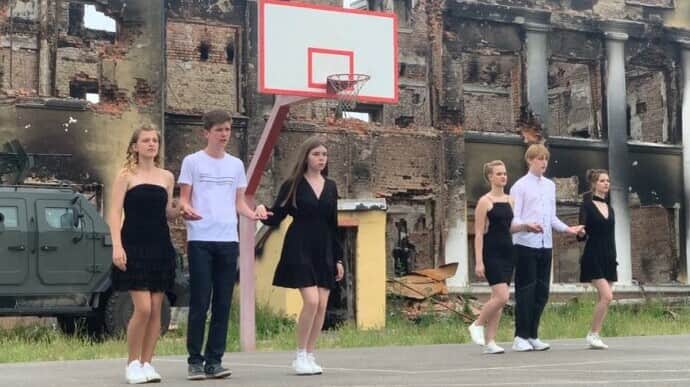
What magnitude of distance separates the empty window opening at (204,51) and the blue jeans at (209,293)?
18024 millimetres

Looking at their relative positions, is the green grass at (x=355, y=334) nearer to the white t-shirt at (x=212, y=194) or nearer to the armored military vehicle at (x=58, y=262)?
the armored military vehicle at (x=58, y=262)

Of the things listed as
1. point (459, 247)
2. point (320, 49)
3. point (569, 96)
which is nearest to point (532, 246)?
point (320, 49)

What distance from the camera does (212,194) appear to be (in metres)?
8.56

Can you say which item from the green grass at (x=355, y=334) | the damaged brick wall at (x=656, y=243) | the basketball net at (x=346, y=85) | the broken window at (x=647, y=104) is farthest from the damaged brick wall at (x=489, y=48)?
the basketball net at (x=346, y=85)

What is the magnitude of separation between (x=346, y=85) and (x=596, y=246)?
530 centimetres

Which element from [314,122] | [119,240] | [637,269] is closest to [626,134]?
[637,269]

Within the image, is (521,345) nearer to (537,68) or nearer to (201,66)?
(201,66)

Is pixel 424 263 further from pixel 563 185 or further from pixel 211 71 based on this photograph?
pixel 211 71

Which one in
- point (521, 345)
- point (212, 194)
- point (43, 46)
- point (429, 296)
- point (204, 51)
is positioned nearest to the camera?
point (212, 194)

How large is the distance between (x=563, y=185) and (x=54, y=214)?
14317 millimetres

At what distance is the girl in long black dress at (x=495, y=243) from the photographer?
36.2 feet

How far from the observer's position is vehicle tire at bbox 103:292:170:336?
1716cm

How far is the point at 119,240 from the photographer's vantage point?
804cm

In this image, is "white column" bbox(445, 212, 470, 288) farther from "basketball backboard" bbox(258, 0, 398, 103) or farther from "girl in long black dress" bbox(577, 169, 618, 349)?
"girl in long black dress" bbox(577, 169, 618, 349)
